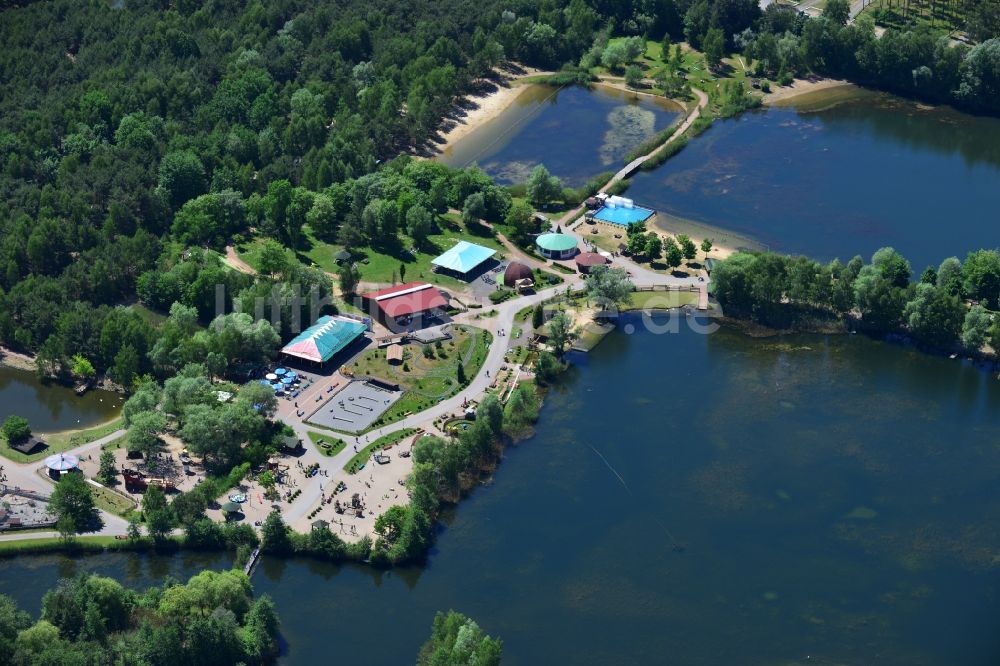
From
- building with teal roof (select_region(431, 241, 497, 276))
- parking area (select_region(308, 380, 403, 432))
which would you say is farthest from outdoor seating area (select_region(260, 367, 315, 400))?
building with teal roof (select_region(431, 241, 497, 276))

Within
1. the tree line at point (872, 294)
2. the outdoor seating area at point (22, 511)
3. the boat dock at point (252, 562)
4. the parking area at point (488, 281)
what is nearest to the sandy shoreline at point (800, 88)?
the tree line at point (872, 294)

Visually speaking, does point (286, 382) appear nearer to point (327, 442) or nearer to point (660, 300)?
point (327, 442)

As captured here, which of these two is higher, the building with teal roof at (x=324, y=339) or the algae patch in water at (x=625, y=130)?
the algae patch in water at (x=625, y=130)

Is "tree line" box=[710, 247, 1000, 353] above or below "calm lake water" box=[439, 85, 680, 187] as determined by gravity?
above

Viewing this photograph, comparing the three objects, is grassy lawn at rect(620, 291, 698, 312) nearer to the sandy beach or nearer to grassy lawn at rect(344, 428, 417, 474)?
grassy lawn at rect(344, 428, 417, 474)

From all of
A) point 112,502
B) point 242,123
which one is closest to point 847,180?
point 242,123

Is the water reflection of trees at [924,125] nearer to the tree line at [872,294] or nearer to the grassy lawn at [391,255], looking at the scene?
the tree line at [872,294]

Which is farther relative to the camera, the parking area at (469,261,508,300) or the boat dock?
the parking area at (469,261,508,300)

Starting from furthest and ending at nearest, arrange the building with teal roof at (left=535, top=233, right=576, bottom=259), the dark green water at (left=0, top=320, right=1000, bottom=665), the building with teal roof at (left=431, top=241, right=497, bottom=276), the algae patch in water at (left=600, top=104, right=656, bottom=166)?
the algae patch in water at (left=600, top=104, right=656, bottom=166), the building with teal roof at (left=535, top=233, right=576, bottom=259), the building with teal roof at (left=431, top=241, right=497, bottom=276), the dark green water at (left=0, top=320, right=1000, bottom=665)
